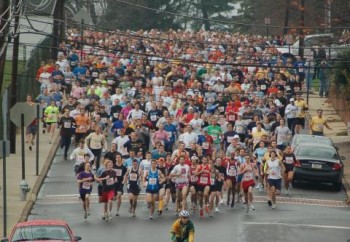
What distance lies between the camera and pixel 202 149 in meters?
44.1

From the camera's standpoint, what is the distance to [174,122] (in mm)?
47594

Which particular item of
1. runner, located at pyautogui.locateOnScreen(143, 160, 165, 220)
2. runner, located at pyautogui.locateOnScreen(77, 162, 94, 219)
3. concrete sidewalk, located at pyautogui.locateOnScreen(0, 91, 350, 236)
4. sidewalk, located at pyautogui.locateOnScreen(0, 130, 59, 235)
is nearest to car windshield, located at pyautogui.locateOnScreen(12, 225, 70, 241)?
sidewalk, located at pyautogui.locateOnScreen(0, 130, 59, 235)

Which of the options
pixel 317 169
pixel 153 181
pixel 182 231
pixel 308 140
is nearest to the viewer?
pixel 182 231

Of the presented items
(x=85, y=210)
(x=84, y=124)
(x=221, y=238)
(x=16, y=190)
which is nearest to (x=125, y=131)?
(x=84, y=124)

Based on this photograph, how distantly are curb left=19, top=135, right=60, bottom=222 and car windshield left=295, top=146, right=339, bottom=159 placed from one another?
7.26m

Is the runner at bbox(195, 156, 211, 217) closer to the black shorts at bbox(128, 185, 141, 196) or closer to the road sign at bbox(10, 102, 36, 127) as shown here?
the black shorts at bbox(128, 185, 141, 196)

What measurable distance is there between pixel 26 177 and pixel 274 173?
7.64 m

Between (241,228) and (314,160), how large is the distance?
285 inches

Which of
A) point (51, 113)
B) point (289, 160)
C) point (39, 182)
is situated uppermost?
point (51, 113)

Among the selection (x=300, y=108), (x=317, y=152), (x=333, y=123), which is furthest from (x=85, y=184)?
(x=333, y=123)

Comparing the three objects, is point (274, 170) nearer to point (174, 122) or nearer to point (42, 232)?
point (174, 122)

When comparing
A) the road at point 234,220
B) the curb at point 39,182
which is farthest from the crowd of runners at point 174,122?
the curb at point 39,182

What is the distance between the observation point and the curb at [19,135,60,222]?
38219 millimetres

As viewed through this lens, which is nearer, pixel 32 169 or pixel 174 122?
pixel 32 169
